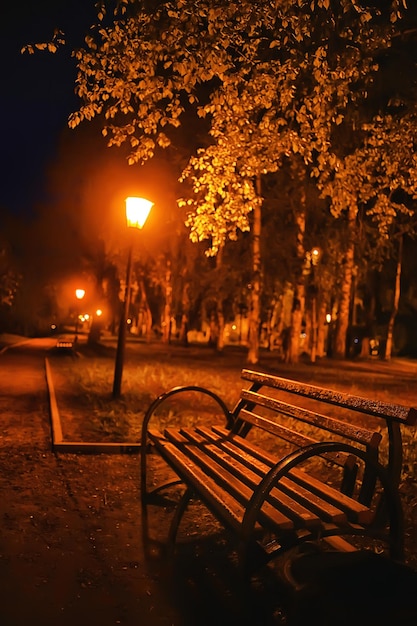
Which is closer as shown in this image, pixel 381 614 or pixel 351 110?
pixel 381 614

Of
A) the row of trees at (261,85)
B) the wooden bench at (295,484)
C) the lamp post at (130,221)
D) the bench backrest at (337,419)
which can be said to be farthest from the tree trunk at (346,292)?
the wooden bench at (295,484)

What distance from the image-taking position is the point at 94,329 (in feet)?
138

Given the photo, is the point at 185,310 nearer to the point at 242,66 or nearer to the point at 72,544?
the point at 242,66

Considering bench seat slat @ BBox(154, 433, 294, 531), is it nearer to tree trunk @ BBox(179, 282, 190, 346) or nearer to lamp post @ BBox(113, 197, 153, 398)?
lamp post @ BBox(113, 197, 153, 398)

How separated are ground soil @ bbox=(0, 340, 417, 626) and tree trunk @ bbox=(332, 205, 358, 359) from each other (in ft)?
64.4

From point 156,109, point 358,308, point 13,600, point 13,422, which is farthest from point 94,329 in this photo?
point 13,600

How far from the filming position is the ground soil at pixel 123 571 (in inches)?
130

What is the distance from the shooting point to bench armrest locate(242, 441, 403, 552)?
3414mm

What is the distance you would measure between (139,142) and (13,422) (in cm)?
481

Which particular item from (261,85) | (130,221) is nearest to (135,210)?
(130,221)

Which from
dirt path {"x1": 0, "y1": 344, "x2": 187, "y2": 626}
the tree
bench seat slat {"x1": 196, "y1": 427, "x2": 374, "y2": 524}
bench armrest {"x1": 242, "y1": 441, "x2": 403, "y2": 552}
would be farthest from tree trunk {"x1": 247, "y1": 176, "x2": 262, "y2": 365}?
bench armrest {"x1": 242, "y1": 441, "x2": 403, "y2": 552}

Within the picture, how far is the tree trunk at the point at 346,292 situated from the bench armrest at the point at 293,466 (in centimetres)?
2107

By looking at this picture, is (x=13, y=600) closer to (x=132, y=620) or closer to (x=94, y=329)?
(x=132, y=620)

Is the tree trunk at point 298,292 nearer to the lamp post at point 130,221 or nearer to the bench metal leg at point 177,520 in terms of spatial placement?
the lamp post at point 130,221
